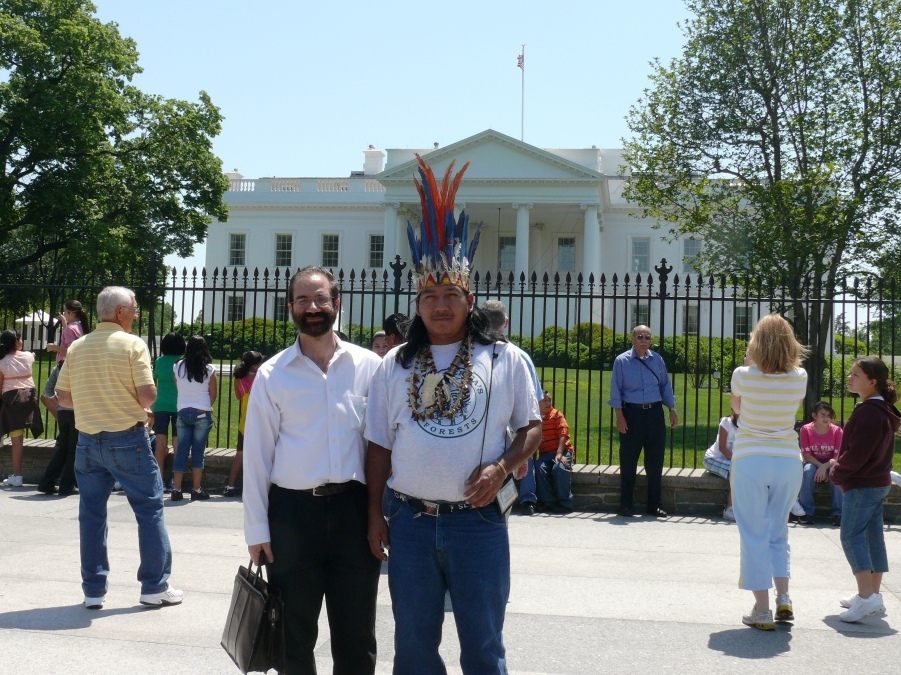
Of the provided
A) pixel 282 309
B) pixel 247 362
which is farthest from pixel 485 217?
pixel 247 362

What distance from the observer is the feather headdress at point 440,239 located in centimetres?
349

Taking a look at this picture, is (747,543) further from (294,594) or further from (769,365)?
(294,594)

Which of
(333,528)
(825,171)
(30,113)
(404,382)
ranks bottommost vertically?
(333,528)

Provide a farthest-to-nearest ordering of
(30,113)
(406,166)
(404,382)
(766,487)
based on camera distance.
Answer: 1. (406,166)
2. (30,113)
3. (766,487)
4. (404,382)

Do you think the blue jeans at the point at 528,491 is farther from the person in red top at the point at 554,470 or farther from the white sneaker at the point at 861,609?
the white sneaker at the point at 861,609

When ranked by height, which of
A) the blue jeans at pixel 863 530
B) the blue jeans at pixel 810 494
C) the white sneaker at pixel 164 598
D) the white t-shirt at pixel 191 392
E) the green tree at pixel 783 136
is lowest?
the white sneaker at pixel 164 598

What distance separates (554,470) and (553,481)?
0.41ft

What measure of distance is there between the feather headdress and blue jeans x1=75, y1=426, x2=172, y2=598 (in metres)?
2.75

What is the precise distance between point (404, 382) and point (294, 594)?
90 cm

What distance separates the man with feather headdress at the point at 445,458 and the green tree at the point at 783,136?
12.8 metres

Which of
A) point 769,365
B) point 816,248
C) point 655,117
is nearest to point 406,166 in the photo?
point 655,117

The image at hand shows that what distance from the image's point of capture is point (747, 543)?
5.39m

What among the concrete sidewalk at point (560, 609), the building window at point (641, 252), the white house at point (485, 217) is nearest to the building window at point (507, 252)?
the white house at point (485, 217)

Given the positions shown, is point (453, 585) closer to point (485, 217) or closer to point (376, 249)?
point (485, 217)
